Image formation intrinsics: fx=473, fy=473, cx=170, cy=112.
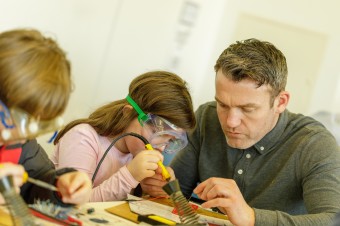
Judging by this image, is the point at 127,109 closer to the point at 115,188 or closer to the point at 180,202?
the point at 115,188

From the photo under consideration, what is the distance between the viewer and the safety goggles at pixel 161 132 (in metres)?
1.72

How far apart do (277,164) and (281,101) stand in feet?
0.86

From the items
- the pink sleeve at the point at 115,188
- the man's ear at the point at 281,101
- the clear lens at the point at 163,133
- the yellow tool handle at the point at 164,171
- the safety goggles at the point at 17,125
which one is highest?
the man's ear at the point at 281,101

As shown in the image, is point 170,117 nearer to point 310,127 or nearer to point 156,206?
point 156,206

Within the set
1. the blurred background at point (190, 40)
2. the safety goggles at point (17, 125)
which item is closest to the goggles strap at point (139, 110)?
the safety goggles at point (17, 125)

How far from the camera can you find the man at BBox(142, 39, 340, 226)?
1524mm

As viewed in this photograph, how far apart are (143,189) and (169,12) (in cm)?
252

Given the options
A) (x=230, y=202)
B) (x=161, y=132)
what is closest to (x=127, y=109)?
(x=161, y=132)

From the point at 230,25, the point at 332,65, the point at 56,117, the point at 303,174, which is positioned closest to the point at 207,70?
the point at 230,25

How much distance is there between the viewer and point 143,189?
5.89 ft

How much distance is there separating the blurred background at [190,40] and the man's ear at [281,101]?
1.59 metres

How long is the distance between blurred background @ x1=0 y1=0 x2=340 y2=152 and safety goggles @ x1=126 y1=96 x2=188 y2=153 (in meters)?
1.69

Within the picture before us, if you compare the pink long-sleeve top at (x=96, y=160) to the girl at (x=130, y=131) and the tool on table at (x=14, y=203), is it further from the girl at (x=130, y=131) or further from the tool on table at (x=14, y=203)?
the tool on table at (x=14, y=203)

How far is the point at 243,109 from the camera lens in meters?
1.76
